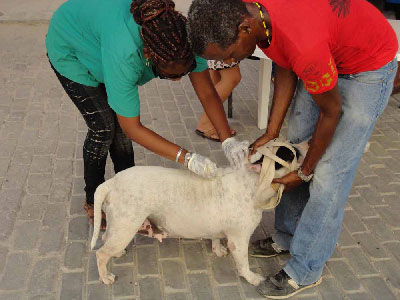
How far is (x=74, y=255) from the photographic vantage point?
3227 mm

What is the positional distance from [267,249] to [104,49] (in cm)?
183

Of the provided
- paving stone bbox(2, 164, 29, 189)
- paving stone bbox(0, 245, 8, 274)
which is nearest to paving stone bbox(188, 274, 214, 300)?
paving stone bbox(0, 245, 8, 274)

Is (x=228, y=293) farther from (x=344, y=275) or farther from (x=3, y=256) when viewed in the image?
(x=3, y=256)

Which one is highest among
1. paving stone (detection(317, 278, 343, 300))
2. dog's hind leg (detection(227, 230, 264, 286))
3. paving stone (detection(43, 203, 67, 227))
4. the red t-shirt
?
the red t-shirt

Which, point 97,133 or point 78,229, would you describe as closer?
point 97,133

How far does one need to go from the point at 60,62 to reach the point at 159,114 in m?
2.51

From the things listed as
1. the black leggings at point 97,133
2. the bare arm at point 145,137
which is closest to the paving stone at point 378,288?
the bare arm at point 145,137

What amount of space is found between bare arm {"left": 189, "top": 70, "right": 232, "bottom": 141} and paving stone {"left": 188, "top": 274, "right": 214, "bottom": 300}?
0.97m

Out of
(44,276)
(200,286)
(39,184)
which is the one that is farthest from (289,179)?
(39,184)

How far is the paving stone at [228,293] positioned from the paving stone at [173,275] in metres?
0.25

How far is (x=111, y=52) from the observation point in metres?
2.37

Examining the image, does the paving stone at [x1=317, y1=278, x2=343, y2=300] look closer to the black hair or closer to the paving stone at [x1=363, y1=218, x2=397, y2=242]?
the paving stone at [x1=363, y1=218, x2=397, y2=242]

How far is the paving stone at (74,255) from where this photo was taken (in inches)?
124

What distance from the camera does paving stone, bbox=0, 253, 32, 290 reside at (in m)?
2.96
